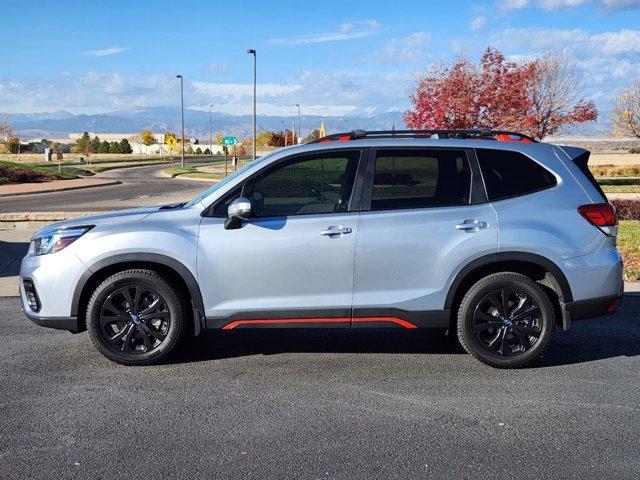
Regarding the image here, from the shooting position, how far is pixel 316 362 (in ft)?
18.5

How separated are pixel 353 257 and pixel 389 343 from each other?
1334 millimetres

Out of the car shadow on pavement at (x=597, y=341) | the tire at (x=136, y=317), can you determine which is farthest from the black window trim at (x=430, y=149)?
the tire at (x=136, y=317)

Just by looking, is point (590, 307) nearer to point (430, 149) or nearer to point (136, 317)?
point (430, 149)

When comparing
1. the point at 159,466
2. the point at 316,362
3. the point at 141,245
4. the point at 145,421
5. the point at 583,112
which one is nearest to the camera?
the point at 159,466

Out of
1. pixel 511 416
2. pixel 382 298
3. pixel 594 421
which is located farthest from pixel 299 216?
pixel 594 421

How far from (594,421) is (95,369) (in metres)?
3.68

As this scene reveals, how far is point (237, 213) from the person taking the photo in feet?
16.8

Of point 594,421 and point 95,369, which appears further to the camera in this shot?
point 95,369

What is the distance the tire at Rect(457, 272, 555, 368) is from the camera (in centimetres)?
534

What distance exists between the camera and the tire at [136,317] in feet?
17.4

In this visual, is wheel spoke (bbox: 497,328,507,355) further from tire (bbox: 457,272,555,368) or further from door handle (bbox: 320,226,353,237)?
door handle (bbox: 320,226,353,237)

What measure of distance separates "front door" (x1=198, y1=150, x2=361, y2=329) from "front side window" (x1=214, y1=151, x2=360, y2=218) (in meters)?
0.01

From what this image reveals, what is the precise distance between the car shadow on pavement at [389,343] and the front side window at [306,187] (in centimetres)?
133

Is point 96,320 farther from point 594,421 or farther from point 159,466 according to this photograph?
point 594,421
